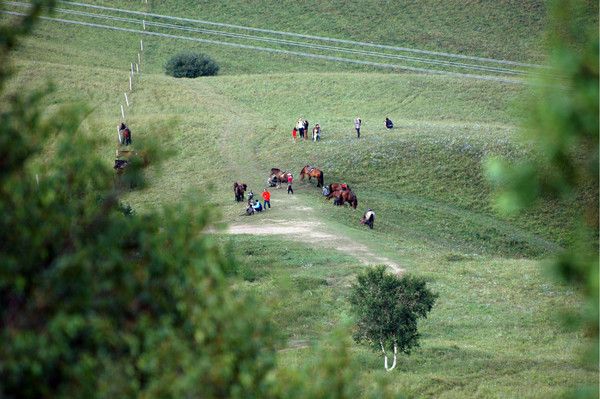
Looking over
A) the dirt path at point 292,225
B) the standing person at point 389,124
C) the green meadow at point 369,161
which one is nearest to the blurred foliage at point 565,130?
the green meadow at point 369,161

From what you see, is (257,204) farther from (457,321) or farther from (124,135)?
(457,321)

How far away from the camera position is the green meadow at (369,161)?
31.1 meters

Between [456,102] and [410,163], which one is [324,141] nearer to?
[410,163]

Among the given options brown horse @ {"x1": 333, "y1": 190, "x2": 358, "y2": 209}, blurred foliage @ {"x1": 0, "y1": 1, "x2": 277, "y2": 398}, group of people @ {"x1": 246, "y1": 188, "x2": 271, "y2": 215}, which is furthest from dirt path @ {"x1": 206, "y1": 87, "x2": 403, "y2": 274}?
blurred foliage @ {"x1": 0, "y1": 1, "x2": 277, "y2": 398}

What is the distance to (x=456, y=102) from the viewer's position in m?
88.5

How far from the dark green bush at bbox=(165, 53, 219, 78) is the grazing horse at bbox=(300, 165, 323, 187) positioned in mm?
44534

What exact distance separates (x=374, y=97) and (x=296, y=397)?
8106 cm

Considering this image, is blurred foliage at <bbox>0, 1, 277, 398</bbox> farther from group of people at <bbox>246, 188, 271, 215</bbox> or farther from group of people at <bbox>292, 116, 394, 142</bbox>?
group of people at <bbox>292, 116, 394, 142</bbox>

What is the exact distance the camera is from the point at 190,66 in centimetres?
10150

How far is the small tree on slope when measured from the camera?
31328mm

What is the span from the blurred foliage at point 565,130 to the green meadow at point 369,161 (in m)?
0.30

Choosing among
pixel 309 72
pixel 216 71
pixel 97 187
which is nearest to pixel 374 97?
pixel 309 72

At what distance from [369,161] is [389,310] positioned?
34727 millimetres

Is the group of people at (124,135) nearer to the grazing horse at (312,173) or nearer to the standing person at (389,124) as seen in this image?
the grazing horse at (312,173)
